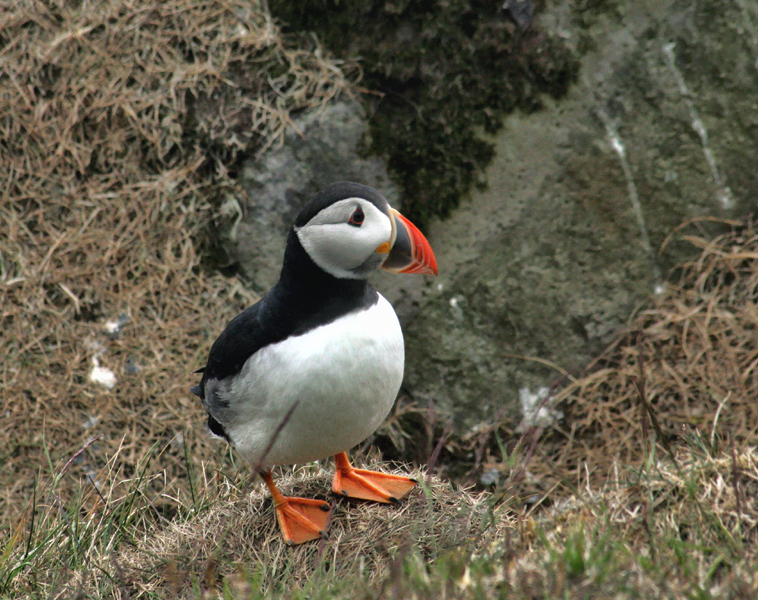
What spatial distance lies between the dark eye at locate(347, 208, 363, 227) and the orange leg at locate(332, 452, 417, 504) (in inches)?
40.3

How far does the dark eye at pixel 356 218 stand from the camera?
2660mm

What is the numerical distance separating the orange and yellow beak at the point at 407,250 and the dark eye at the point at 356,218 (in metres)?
0.13

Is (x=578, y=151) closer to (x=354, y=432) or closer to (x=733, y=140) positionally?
(x=733, y=140)

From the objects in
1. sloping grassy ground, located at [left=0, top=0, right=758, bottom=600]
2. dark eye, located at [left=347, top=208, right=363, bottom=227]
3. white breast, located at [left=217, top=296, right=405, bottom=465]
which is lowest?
sloping grassy ground, located at [left=0, top=0, right=758, bottom=600]

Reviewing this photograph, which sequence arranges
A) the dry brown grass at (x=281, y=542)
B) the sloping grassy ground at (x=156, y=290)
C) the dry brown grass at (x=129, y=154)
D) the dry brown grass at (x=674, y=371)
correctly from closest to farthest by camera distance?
the dry brown grass at (x=281, y=542) → the sloping grassy ground at (x=156, y=290) → the dry brown grass at (x=674, y=371) → the dry brown grass at (x=129, y=154)

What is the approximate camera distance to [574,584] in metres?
1.83

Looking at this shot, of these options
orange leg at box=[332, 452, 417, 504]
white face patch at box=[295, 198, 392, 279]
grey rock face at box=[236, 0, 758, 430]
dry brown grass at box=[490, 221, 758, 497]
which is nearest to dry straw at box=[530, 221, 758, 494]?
dry brown grass at box=[490, 221, 758, 497]

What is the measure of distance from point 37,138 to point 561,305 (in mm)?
3375

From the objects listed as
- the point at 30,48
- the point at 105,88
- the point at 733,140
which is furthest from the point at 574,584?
the point at 30,48

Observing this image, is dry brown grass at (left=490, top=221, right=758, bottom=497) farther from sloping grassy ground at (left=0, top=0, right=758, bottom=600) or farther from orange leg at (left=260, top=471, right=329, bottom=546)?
orange leg at (left=260, top=471, right=329, bottom=546)

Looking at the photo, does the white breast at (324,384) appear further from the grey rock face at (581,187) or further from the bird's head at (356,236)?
the grey rock face at (581,187)

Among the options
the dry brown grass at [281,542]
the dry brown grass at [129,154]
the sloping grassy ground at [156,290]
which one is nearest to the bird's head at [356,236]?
the dry brown grass at [281,542]

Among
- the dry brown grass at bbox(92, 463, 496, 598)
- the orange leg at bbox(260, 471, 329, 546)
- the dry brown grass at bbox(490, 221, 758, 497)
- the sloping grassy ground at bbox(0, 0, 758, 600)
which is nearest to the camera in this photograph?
the dry brown grass at bbox(92, 463, 496, 598)

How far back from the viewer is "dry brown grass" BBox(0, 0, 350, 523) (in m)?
4.54
